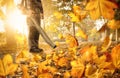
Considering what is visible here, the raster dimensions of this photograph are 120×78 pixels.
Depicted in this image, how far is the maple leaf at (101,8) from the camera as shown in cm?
247

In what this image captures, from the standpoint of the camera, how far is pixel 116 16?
2512 mm

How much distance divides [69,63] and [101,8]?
0.61 metres

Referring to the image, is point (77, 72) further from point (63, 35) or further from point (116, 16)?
point (116, 16)

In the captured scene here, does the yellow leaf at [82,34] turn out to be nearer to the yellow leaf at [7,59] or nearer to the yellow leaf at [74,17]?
the yellow leaf at [74,17]

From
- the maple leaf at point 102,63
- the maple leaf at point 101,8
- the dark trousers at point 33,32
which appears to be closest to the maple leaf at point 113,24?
the maple leaf at point 101,8

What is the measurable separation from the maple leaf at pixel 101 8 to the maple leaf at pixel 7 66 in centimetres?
91

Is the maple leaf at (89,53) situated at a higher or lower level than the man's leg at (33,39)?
lower

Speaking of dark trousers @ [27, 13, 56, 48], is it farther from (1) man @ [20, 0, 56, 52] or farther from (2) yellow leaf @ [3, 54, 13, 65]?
(2) yellow leaf @ [3, 54, 13, 65]

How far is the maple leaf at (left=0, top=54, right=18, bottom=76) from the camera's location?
276 centimetres

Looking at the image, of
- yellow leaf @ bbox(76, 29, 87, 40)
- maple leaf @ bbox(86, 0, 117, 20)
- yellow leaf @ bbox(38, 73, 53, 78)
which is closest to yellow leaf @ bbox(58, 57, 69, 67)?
yellow leaf @ bbox(38, 73, 53, 78)

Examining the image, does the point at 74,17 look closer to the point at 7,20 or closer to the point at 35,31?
the point at 35,31

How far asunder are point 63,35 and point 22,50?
1.46 ft

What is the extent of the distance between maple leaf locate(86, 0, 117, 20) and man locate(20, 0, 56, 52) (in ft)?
1.54

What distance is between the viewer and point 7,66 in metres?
2.78
